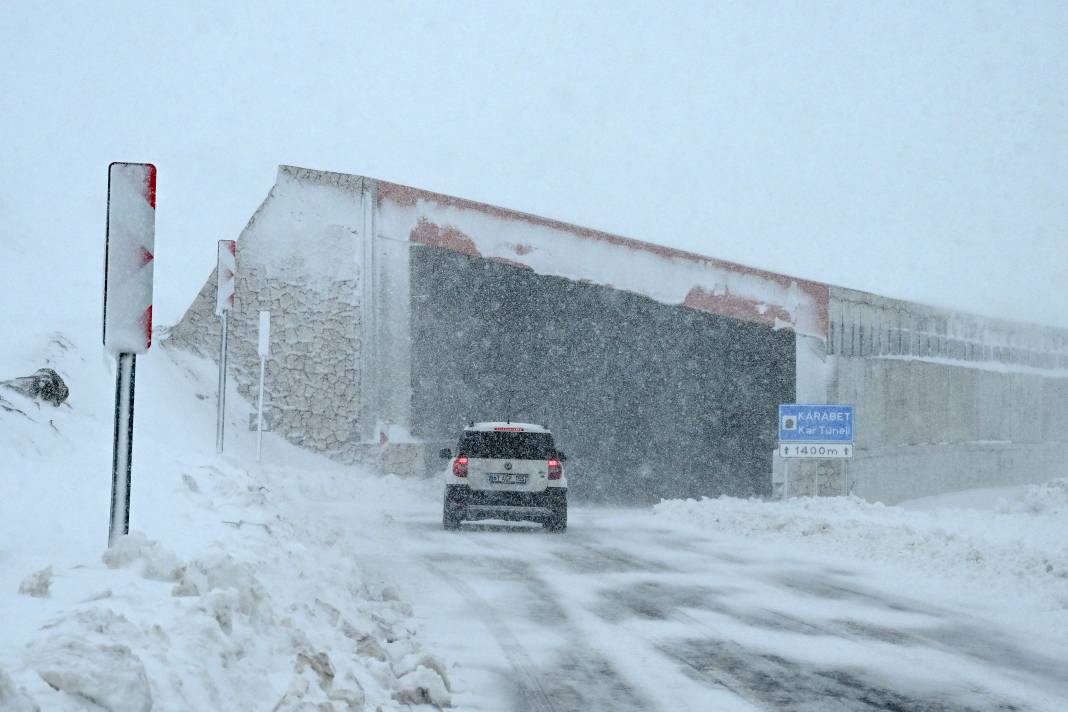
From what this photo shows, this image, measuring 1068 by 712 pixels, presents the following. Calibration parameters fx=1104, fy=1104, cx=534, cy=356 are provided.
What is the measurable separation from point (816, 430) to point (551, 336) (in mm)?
13055

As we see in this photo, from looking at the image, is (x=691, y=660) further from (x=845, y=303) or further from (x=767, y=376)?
(x=767, y=376)

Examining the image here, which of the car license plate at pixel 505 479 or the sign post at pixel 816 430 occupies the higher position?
the sign post at pixel 816 430

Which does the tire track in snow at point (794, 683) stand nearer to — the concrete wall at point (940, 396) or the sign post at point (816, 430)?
the sign post at point (816, 430)

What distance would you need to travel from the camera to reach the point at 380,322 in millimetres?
25375

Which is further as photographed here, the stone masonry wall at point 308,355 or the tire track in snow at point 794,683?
the stone masonry wall at point 308,355

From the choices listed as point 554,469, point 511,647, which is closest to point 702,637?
point 511,647

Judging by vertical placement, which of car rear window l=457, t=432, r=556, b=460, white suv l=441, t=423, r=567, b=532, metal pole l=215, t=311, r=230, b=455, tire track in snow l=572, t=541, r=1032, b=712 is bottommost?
tire track in snow l=572, t=541, r=1032, b=712

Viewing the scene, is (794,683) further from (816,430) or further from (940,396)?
(940,396)

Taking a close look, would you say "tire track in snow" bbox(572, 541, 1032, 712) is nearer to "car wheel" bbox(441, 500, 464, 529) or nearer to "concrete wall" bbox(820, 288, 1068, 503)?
"car wheel" bbox(441, 500, 464, 529)

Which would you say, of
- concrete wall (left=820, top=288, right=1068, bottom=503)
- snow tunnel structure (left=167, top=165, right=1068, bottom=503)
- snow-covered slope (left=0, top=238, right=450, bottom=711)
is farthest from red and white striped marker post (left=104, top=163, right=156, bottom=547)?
concrete wall (left=820, top=288, right=1068, bottom=503)

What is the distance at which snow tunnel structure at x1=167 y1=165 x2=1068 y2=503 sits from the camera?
25078 millimetres

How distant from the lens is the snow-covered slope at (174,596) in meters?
4.74

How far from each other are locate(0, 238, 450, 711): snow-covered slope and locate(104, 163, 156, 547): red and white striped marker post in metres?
0.46

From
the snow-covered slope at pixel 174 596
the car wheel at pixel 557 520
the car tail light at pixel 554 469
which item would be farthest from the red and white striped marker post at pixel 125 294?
the car wheel at pixel 557 520
